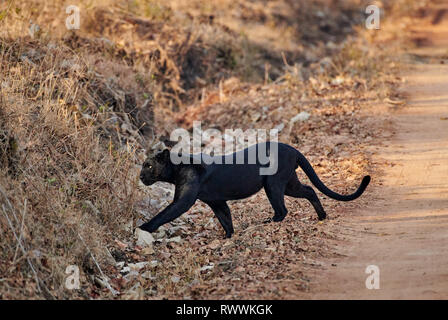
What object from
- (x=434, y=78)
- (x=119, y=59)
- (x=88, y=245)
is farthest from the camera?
(x=434, y=78)

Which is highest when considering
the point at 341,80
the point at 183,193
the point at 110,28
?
the point at 110,28

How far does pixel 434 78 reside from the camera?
→ 12.3 m

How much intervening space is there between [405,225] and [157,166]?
2.35m

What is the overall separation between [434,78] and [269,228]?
24.6ft

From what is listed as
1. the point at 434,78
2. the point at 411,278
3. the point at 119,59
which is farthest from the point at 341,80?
the point at 411,278

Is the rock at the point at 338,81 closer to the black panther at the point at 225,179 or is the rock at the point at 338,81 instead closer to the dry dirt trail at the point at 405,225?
A: the dry dirt trail at the point at 405,225

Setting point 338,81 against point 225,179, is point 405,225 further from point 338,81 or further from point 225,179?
point 338,81

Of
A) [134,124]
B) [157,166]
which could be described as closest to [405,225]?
[157,166]

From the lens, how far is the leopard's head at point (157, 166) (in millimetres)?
5789

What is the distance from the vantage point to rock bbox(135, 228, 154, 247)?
5.89m

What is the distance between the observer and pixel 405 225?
5.97m

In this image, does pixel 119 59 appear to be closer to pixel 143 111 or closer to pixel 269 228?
pixel 143 111
